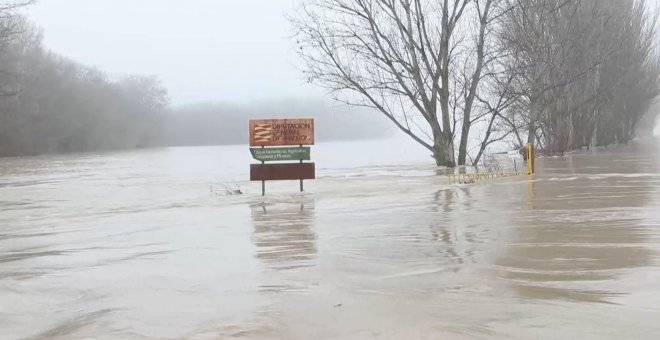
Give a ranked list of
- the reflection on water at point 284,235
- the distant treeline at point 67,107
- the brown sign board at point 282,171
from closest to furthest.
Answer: the reflection on water at point 284,235 < the brown sign board at point 282,171 < the distant treeline at point 67,107

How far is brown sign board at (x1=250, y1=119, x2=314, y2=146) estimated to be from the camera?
1359 cm

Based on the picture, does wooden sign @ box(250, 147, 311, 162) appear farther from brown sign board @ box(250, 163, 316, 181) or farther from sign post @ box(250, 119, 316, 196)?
brown sign board @ box(250, 163, 316, 181)

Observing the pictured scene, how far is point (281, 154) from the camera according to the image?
45.1 ft

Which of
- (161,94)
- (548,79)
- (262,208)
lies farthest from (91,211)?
(161,94)

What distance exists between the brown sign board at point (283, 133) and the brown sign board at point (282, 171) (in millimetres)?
578

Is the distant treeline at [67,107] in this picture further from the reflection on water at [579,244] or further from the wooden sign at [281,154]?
the reflection on water at [579,244]

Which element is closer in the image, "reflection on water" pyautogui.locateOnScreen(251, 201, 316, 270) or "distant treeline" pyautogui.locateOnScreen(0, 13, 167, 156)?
"reflection on water" pyautogui.locateOnScreen(251, 201, 316, 270)

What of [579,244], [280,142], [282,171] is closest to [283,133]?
[280,142]

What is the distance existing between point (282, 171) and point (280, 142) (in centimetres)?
72

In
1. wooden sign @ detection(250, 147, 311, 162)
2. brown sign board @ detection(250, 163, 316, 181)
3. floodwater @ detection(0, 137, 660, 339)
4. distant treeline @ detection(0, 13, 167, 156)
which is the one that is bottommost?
floodwater @ detection(0, 137, 660, 339)

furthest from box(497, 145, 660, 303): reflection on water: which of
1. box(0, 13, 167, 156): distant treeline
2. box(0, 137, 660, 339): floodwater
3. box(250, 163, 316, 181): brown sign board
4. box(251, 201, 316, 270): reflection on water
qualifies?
box(0, 13, 167, 156): distant treeline

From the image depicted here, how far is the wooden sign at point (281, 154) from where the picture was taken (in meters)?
13.6

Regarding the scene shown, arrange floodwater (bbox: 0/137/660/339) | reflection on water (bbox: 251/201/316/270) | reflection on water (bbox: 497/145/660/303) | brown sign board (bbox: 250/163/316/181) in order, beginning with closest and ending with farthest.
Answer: floodwater (bbox: 0/137/660/339)
reflection on water (bbox: 497/145/660/303)
reflection on water (bbox: 251/201/316/270)
brown sign board (bbox: 250/163/316/181)

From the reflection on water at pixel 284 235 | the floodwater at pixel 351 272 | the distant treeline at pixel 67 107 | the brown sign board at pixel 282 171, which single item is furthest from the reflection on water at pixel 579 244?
the distant treeline at pixel 67 107
